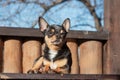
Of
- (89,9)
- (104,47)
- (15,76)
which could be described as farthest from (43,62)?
(89,9)

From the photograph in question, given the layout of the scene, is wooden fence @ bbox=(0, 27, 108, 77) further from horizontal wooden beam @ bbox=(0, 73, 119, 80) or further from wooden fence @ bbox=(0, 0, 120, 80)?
horizontal wooden beam @ bbox=(0, 73, 119, 80)

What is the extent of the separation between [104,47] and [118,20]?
19cm

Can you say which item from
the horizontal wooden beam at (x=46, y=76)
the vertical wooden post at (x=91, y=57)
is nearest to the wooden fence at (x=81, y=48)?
the vertical wooden post at (x=91, y=57)

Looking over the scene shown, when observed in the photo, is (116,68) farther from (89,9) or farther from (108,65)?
(89,9)

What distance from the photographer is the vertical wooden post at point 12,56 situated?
2.41 meters

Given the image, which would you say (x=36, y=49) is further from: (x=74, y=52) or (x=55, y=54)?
(x=55, y=54)

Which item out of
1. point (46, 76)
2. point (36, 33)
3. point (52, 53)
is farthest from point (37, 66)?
point (36, 33)

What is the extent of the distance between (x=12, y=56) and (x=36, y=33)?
197 mm

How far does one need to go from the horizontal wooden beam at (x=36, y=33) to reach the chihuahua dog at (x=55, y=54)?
293mm

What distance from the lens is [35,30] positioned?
2.42 m

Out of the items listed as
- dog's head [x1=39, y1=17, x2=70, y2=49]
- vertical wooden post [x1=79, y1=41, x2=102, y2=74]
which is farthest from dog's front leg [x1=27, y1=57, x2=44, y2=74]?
vertical wooden post [x1=79, y1=41, x2=102, y2=74]

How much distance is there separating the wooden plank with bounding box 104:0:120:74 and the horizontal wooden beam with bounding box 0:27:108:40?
5cm

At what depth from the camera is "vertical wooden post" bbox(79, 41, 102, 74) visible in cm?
247

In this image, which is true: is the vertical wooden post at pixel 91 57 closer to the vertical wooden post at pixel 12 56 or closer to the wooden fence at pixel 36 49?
the wooden fence at pixel 36 49
